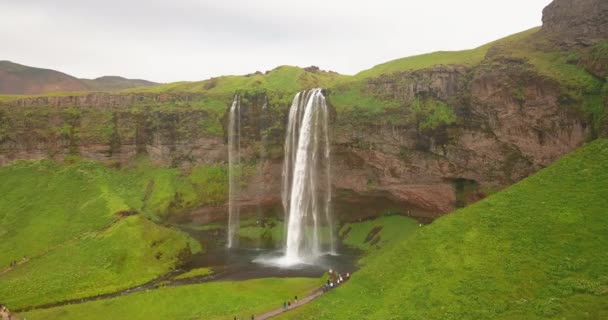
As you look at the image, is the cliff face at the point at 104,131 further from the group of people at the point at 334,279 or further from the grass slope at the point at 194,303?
the group of people at the point at 334,279

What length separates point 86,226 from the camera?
5359 centimetres

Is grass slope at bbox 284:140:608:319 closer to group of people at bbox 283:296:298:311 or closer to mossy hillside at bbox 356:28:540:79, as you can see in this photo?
group of people at bbox 283:296:298:311

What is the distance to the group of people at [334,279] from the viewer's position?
37688 mm

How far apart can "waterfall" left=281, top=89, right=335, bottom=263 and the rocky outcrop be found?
28885 mm

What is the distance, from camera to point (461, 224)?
1407 inches

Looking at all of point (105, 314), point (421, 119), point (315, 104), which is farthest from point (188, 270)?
point (421, 119)

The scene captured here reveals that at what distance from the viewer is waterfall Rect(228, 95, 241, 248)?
63.5 m

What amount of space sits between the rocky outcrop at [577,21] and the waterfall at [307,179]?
94.8ft

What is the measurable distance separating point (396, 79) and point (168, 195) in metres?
37.2

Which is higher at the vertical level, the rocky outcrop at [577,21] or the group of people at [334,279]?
the rocky outcrop at [577,21]

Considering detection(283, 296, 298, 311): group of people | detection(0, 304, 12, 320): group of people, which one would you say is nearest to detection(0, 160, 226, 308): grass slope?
detection(0, 304, 12, 320): group of people

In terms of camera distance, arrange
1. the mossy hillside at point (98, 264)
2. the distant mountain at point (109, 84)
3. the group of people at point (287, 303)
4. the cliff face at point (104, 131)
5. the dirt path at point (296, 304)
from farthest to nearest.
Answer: the distant mountain at point (109, 84)
the cliff face at point (104, 131)
the mossy hillside at point (98, 264)
the group of people at point (287, 303)
the dirt path at point (296, 304)

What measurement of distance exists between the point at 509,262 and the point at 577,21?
29845 millimetres

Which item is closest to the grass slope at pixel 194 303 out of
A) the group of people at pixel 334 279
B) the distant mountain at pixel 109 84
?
the group of people at pixel 334 279
